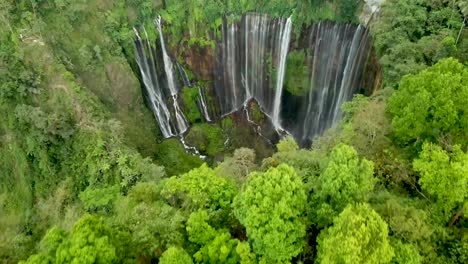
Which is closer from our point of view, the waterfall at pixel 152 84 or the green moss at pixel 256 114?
the waterfall at pixel 152 84

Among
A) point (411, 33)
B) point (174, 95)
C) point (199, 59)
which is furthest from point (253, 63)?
point (411, 33)

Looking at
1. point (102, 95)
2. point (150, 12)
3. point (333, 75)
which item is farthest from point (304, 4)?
Answer: point (102, 95)

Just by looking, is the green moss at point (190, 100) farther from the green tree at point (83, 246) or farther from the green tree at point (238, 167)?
the green tree at point (83, 246)

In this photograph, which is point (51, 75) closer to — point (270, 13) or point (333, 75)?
point (270, 13)

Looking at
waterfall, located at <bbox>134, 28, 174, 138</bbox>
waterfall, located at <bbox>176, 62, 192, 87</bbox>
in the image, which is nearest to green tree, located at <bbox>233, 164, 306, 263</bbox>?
waterfall, located at <bbox>134, 28, 174, 138</bbox>

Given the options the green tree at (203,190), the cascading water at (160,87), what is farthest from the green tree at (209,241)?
the cascading water at (160,87)

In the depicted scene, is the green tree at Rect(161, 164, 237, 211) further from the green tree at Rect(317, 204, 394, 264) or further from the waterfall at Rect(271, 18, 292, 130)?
the waterfall at Rect(271, 18, 292, 130)
